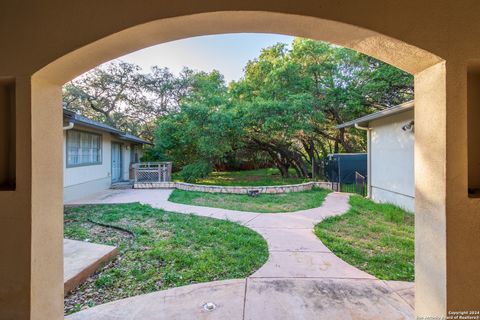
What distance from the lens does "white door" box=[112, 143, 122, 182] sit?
40.3 ft

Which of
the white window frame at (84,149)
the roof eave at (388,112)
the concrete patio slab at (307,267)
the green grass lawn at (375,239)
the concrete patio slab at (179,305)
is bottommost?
the green grass lawn at (375,239)

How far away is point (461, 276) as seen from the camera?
1.36 metres

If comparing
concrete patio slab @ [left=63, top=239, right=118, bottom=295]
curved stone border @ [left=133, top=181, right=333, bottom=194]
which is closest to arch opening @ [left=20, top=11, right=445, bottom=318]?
concrete patio slab @ [left=63, top=239, right=118, bottom=295]

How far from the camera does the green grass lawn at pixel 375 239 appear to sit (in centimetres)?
317

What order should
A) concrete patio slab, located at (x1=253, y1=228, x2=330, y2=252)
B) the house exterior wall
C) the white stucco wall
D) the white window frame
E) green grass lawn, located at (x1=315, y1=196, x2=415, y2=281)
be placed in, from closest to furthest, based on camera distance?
1. green grass lawn, located at (x1=315, y1=196, x2=415, y2=281)
2. concrete patio slab, located at (x1=253, y1=228, x2=330, y2=252)
3. the white stucco wall
4. the house exterior wall
5. the white window frame

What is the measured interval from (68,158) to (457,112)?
31.7 feet

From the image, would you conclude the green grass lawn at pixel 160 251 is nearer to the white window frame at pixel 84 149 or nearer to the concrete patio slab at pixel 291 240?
the concrete patio slab at pixel 291 240

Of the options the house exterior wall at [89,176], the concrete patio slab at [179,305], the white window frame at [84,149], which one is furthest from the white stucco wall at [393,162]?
the white window frame at [84,149]

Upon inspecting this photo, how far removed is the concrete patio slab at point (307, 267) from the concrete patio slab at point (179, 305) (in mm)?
561

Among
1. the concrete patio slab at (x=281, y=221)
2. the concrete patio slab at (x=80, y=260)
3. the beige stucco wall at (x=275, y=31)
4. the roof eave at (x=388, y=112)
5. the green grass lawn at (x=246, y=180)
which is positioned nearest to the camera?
the beige stucco wall at (x=275, y=31)

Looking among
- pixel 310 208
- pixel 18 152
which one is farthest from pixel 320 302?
pixel 310 208

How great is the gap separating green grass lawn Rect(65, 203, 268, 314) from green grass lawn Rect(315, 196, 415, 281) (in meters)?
1.31

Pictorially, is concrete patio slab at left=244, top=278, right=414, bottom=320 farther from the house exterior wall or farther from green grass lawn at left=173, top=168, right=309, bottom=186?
green grass lawn at left=173, top=168, right=309, bottom=186

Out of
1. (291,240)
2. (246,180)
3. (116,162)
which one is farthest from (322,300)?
(116,162)
